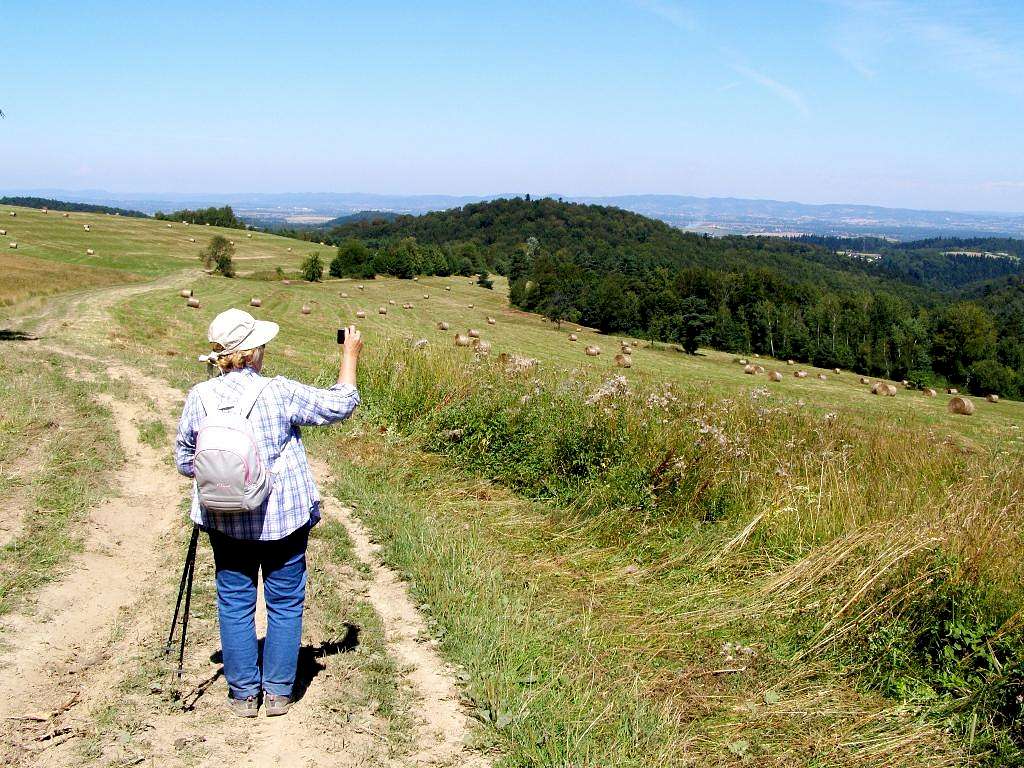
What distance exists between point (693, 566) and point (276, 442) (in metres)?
3.43

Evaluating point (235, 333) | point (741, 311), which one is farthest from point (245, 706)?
point (741, 311)

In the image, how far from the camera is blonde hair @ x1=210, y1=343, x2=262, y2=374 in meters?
3.21

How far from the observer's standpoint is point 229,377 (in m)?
3.24

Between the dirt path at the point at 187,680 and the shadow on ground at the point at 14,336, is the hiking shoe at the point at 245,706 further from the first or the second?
the shadow on ground at the point at 14,336

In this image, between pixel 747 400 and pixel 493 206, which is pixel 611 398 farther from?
pixel 493 206

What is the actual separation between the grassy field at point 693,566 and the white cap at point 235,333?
209cm

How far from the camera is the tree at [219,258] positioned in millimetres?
41125

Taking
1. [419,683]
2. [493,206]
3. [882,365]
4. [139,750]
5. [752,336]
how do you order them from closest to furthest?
[139,750], [419,683], [882,365], [752,336], [493,206]

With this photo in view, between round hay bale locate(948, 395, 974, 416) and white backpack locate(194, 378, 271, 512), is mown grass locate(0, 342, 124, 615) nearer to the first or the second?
white backpack locate(194, 378, 271, 512)

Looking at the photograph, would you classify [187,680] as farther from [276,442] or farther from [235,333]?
[235,333]

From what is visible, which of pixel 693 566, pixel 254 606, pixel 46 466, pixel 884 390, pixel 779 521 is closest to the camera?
pixel 254 606

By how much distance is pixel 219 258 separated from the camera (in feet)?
136

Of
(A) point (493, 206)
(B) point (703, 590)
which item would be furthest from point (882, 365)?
(A) point (493, 206)

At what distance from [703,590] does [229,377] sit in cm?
355
